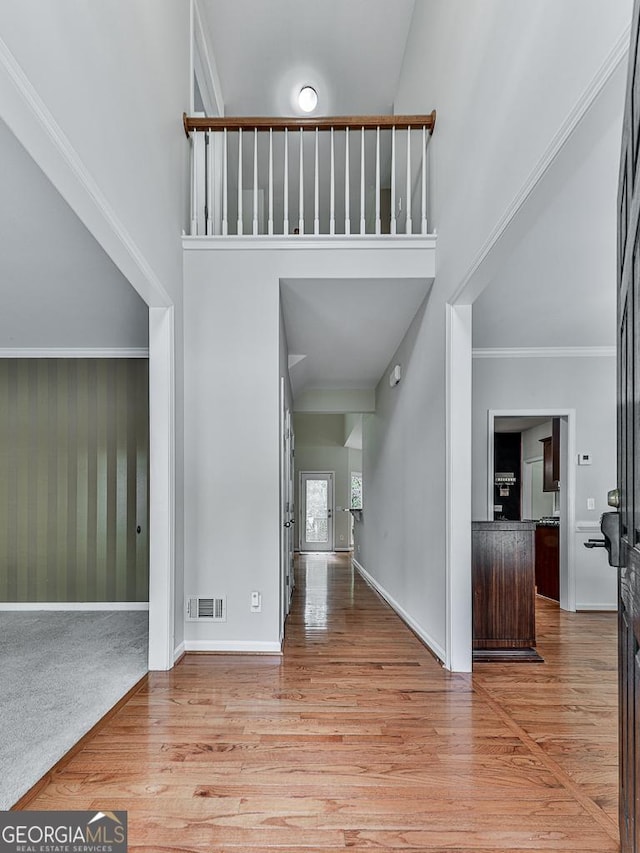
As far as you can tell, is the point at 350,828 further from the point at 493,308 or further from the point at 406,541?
the point at 493,308

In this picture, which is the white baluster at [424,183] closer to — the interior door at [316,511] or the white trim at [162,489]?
the white trim at [162,489]

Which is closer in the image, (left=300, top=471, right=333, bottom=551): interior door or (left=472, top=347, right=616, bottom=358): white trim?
(left=472, top=347, right=616, bottom=358): white trim

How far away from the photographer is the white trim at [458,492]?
3.56 meters

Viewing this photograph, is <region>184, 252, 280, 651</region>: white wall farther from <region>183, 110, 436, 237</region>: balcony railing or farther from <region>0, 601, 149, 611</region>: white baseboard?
<region>0, 601, 149, 611</region>: white baseboard

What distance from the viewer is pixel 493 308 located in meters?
4.67

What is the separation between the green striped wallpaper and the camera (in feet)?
18.5

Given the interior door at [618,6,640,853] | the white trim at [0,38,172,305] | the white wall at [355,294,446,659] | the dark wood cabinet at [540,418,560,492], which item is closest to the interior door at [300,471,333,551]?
the white wall at [355,294,446,659]

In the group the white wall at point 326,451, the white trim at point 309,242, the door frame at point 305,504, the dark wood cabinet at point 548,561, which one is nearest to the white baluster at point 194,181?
the white trim at point 309,242

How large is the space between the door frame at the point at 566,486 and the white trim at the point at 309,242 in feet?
8.04

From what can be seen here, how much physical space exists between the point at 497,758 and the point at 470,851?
2.18ft

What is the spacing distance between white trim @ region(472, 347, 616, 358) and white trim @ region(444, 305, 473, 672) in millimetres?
2237

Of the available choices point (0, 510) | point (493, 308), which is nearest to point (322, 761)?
point (493, 308)

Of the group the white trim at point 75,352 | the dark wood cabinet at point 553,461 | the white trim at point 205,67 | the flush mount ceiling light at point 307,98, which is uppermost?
the white trim at point 205,67

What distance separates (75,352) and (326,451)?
786 cm
